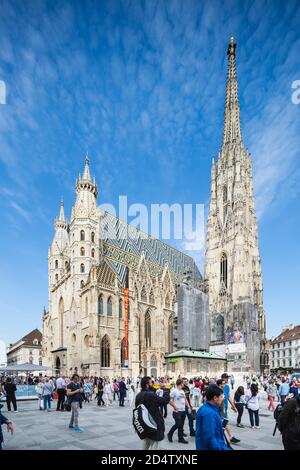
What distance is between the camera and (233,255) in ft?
204

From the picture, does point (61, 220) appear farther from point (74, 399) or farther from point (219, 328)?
point (74, 399)

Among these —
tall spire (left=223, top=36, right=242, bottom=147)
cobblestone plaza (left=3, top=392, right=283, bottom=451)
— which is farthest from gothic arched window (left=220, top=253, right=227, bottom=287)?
cobblestone plaza (left=3, top=392, right=283, bottom=451)

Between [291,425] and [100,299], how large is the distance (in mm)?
40373

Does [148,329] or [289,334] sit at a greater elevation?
[148,329]

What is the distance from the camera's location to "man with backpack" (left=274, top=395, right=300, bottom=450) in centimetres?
500

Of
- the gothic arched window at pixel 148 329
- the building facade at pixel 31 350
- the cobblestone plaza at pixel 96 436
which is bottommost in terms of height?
the building facade at pixel 31 350

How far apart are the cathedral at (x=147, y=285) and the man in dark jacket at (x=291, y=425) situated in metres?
37.6

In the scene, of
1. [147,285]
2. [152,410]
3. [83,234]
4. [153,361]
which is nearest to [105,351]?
[153,361]

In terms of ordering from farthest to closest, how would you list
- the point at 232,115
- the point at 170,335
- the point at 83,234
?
the point at 232,115 → the point at 170,335 → the point at 83,234

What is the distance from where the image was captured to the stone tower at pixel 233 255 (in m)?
57.0

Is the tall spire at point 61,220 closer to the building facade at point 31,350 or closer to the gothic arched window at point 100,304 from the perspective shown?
the gothic arched window at point 100,304

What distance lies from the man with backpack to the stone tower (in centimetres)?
5252

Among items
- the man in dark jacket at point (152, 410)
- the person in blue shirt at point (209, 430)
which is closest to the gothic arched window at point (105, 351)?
the man in dark jacket at point (152, 410)
